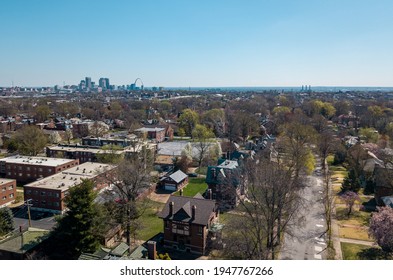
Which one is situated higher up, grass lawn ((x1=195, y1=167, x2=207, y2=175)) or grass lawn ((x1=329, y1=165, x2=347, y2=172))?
grass lawn ((x1=195, y1=167, x2=207, y2=175))

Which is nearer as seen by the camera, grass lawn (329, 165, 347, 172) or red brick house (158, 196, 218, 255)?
red brick house (158, 196, 218, 255)

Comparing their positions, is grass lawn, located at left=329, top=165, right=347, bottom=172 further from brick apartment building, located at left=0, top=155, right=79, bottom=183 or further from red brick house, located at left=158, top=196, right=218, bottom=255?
brick apartment building, located at left=0, top=155, right=79, bottom=183

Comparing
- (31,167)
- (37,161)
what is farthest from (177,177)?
(31,167)

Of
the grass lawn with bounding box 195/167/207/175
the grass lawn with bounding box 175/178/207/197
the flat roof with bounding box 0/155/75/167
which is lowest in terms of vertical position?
the grass lawn with bounding box 175/178/207/197

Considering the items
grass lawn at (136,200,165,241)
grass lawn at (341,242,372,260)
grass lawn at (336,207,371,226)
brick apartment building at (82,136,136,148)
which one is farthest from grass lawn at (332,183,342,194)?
brick apartment building at (82,136,136,148)

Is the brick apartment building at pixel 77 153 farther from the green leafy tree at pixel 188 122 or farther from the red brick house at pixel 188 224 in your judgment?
the green leafy tree at pixel 188 122

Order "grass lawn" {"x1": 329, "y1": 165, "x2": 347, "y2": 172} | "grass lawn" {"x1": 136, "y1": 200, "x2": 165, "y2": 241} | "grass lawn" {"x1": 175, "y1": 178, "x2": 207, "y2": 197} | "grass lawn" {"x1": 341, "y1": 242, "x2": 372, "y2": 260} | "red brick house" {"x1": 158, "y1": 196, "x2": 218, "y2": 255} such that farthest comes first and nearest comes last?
"grass lawn" {"x1": 329, "y1": 165, "x2": 347, "y2": 172}
"grass lawn" {"x1": 175, "y1": 178, "x2": 207, "y2": 197}
"grass lawn" {"x1": 136, "y1": 200, "x2": 165, "y2": 241}
"red brick house" {"x1": 158, "y1": 196, "x2": 218, "y2": 255}
"grass lawn" {"x1": 341, "y1": 242, "x2": 372, "y2": 260}
